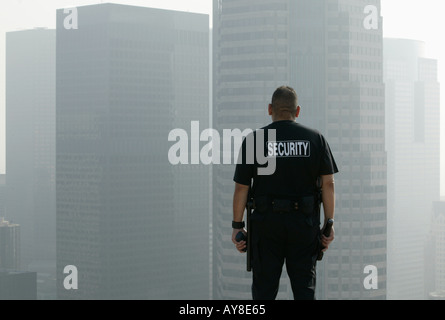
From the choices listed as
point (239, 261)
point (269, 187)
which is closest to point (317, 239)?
point (269, 187)

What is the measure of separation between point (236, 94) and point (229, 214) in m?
30.9

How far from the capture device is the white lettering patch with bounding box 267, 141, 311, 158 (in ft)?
27.7

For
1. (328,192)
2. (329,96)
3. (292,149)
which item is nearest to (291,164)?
(292,149)

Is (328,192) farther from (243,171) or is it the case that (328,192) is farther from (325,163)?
(243,171)

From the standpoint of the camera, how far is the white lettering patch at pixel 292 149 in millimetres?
8445

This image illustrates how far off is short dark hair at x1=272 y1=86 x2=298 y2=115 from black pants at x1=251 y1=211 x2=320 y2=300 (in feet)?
4.07

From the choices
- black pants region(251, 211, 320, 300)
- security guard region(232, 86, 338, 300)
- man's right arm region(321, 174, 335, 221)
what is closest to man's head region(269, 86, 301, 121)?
security guard region(232, 86, 338, 300)

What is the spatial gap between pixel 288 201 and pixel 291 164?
0.45m

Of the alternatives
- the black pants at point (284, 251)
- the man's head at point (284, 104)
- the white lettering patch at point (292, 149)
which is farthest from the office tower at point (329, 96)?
the white lettering patch at point (292, 149)

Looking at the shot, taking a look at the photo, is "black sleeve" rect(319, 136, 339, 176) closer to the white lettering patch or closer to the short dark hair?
the white lettering patch

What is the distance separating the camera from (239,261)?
573ft

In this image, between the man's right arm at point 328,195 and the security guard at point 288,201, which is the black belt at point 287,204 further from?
the man's right arm at point 328,195
